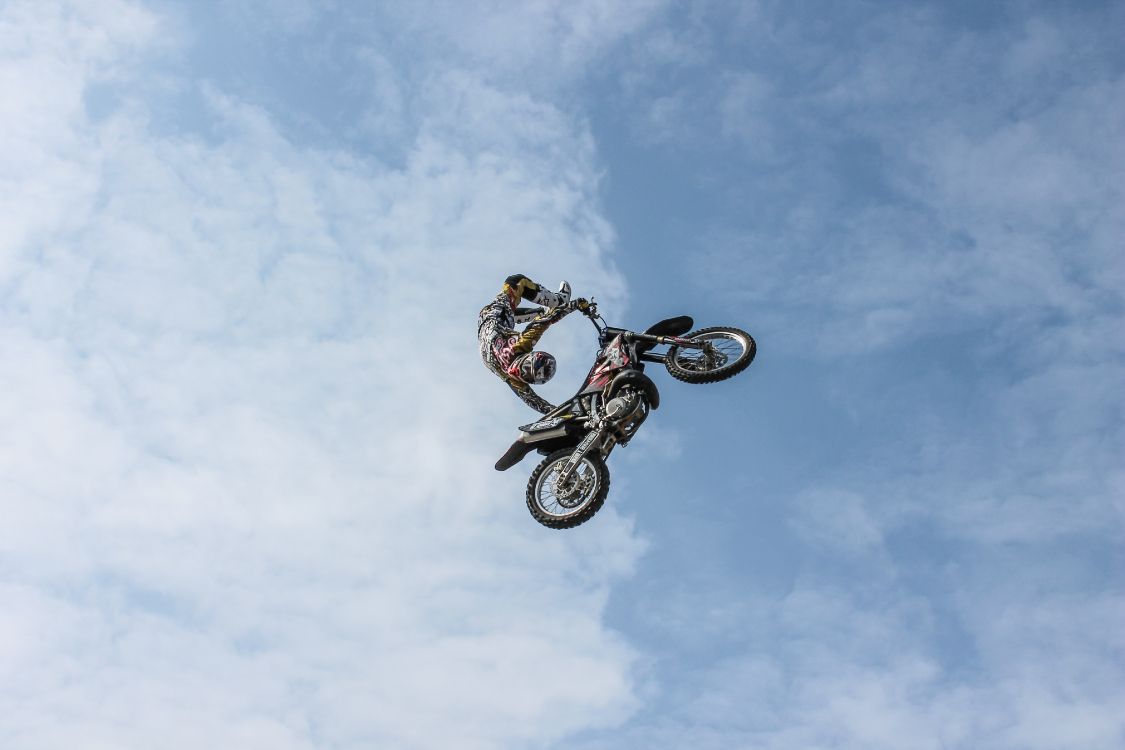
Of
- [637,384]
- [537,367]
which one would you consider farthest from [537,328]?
[637,384]

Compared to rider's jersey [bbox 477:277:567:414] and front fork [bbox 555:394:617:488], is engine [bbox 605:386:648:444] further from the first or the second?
rider's jersey [bbox 477:277:567:414]

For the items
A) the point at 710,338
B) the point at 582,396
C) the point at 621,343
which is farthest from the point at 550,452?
the point at 710,338

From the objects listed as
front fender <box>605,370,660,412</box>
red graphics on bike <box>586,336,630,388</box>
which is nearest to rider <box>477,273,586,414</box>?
red graphics on bike <box>586,336,630,388</box>

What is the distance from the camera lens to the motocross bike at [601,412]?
16031 millimetres

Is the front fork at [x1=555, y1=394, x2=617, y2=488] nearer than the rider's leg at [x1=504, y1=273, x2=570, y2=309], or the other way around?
the front fork at [x1=555, y1=394, x2=617, y2=488]

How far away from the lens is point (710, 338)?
59.9ft

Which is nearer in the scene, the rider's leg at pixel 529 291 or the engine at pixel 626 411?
the engine at pixel 626 411

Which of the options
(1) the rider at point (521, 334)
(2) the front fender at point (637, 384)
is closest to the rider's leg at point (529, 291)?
(1) the rider at point (521, 334)

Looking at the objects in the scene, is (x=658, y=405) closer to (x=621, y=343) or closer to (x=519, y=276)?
(x=621, y=343)

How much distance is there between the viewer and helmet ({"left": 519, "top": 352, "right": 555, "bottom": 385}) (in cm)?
1717

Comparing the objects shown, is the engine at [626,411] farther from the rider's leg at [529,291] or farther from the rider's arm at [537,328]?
the rider's leg at [529,291]

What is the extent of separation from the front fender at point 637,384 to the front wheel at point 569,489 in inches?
39.3

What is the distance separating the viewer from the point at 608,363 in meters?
17.2

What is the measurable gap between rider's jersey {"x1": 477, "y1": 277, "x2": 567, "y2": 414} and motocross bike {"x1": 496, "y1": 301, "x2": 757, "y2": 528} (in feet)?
2.11
